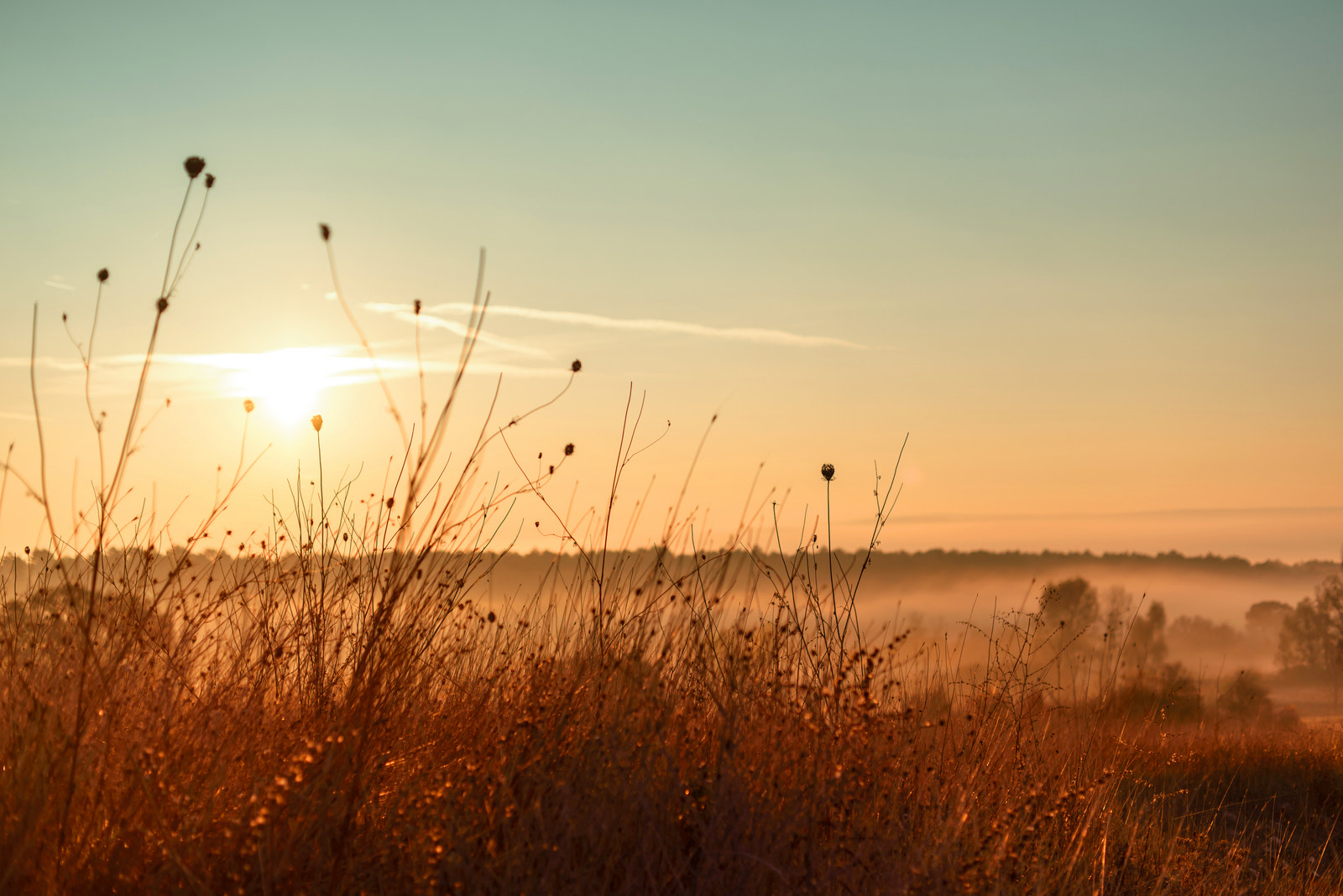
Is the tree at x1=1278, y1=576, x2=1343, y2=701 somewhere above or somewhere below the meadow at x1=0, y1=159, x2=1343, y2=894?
below

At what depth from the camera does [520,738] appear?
256cm

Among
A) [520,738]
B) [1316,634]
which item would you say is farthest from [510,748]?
[1316,634]

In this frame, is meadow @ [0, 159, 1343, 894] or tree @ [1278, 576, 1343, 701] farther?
tree @ [1278, 576, 1343, 701]

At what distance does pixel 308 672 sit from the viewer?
10.7 ft

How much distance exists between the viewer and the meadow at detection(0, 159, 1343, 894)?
87.3 inches

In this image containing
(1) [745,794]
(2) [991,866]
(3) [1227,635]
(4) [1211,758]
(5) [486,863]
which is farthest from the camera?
(3) [1227,635]

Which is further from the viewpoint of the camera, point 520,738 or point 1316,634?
point 1316,634

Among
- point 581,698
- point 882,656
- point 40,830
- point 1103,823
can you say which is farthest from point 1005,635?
point 40,830

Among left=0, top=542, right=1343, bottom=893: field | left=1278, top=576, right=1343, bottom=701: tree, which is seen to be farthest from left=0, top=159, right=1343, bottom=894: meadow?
left=1278, top=576, right=1343, bottom=701: tree

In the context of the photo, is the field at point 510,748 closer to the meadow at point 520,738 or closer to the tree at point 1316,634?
the meadow at point 520,738

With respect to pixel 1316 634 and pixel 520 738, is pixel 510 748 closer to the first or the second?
pixel 520 738

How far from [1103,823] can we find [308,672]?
3494 millimetres

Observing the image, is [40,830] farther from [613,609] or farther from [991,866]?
[991,866]

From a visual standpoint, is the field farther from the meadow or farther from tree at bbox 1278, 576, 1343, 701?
tree at bbox 1278, 576, 1343, 701
